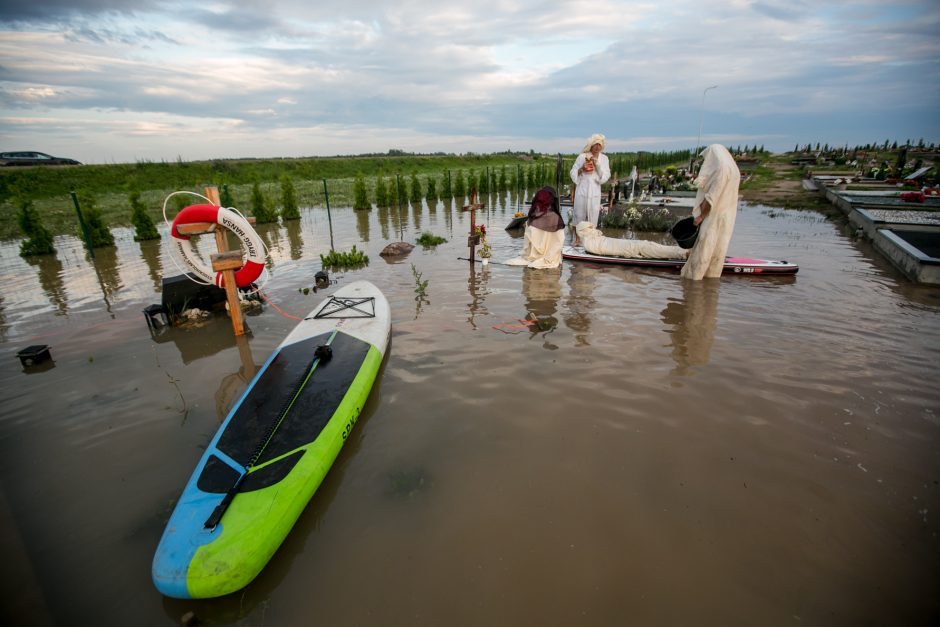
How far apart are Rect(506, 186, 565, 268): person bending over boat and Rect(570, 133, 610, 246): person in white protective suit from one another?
64.4 inches

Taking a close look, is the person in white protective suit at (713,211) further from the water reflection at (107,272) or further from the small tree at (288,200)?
the small tree at (288,200)

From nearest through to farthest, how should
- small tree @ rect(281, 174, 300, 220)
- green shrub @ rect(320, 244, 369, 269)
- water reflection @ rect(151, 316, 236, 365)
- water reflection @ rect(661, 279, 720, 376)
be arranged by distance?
water reflection @ rect(661, 279, 720, 376), water reflection @ rect(151, 316, 236, 365), green shrub @ rect(320, 244, 369, 269), small tree @ rect(281, 174, 300, 220)

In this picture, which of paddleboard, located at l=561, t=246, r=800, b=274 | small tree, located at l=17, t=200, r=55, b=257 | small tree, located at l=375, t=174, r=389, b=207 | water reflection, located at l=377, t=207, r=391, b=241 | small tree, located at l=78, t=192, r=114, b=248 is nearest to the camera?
paddleboard, located at l=561, t=246, r=800, b=274

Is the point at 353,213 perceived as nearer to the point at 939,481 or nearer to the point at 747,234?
the point at 747,234

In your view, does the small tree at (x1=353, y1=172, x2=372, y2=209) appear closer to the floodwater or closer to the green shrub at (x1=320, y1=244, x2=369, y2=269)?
the green shrub at (x1=320, y1=244, x2=369, y2=269)

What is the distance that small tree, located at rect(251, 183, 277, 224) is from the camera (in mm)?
17219

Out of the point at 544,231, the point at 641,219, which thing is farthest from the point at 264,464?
the point at 641,219

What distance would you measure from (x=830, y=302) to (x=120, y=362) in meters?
12.4

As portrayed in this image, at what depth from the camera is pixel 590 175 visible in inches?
436

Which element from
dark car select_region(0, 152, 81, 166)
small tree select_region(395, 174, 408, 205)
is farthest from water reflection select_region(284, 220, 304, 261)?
dark car select_region(0, 152, 81, 166)

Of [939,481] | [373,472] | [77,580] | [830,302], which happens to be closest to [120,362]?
[77,580]

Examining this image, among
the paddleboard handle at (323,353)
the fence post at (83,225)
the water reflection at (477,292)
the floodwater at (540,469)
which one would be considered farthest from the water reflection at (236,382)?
the fence post at (83,225)

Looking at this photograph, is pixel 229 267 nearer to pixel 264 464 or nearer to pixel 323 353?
pixel 323 353

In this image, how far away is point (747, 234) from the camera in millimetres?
14086
